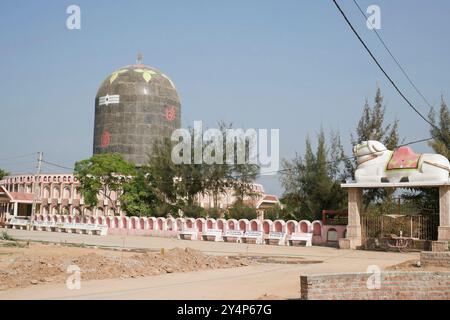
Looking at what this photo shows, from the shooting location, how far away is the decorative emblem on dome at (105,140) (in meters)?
55.8

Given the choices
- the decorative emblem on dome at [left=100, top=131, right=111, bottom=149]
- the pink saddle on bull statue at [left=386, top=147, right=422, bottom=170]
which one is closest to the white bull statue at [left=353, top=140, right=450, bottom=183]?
the pink saddle on bull statue at [left=386, top=147, right=422, bottom=170]

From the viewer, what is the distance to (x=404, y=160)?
21.9m

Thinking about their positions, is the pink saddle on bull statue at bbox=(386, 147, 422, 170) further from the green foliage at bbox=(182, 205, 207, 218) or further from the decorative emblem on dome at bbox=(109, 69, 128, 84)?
the decorative emblem on dome at bbox=(109, 69, 128, 84)

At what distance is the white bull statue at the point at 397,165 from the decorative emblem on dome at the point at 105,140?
37.4 meters

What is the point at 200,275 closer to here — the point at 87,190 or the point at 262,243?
the point at 262,243

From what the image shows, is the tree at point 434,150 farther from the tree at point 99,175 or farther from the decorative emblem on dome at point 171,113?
the decorative emblem on dome at point 171,113

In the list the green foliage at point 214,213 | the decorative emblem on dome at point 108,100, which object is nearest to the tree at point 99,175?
the green foliage at point 214,213

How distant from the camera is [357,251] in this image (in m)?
22.1

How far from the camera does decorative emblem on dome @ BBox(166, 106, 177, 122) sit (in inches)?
2232

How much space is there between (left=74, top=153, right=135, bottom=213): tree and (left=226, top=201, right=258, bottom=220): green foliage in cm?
998

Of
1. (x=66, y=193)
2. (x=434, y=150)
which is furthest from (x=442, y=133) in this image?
(x=66, y=193)

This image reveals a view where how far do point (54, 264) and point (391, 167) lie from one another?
584 inches

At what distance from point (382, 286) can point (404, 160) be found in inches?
550

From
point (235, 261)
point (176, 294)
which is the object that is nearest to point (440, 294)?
point (176, 294)
